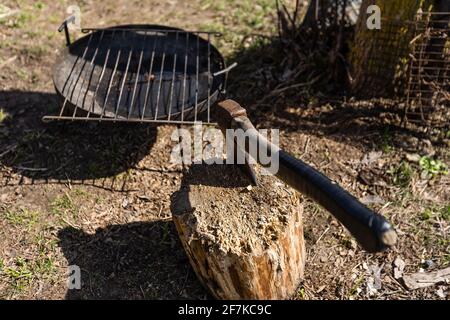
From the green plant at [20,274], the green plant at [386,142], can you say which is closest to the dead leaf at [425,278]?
the green plant at [386,142]

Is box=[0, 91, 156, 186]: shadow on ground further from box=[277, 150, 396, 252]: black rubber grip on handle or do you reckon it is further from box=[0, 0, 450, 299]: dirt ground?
box=[277, 150, 396, 252]: black rubber grip on handle

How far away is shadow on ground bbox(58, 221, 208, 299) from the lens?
3.45 meters

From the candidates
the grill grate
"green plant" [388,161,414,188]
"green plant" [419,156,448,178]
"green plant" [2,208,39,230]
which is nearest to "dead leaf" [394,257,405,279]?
"green plant" [388,161,414,188]

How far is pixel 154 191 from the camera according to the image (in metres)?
4.15

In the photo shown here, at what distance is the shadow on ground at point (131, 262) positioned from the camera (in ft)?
11.3

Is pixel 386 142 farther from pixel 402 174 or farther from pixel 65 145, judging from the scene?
pixel 65 145

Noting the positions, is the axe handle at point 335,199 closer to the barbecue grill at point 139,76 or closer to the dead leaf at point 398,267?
the barbecue grill at point 139,76

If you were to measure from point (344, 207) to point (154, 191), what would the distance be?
208 centimetres

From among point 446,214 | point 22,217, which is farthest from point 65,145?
point 446,214

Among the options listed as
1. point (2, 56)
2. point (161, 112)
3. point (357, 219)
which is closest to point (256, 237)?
point (357, 219)

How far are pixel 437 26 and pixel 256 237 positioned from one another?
2.60m

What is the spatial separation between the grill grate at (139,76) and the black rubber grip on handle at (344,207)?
1303mm

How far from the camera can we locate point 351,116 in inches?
184

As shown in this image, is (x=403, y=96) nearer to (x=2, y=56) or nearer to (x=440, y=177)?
(x=440, y=177)
